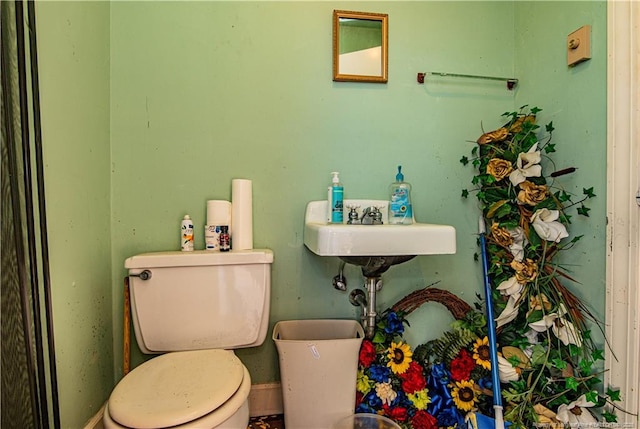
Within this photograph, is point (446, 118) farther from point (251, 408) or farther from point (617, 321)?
point (251, 408)

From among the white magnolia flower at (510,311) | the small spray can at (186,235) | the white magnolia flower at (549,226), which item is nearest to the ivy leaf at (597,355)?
the white magnolia flower at (510,311)

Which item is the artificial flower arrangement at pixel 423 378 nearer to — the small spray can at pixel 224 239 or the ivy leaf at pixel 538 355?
the ivy leaf at pixel 538 355

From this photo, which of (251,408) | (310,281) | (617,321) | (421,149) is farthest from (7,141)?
(617,321)

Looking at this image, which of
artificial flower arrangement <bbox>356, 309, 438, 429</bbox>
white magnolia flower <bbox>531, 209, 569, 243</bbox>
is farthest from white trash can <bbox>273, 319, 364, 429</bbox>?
white magnolia flower <bbox>531, 209, 569, 243</bbox>

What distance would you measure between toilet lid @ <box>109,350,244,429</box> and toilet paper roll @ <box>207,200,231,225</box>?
1.52ft

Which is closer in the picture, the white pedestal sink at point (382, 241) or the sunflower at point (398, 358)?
the white pedestal sink at point (382, 241)

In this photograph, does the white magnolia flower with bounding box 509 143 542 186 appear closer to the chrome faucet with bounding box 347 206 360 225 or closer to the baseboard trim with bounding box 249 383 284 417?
the chrome faucet with bounding box 347 206 360 225

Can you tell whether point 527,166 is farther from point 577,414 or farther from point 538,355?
point 577,414

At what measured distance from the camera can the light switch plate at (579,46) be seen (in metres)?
1.11

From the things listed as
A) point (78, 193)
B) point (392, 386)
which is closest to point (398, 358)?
point (392, 386)

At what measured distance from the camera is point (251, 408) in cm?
134

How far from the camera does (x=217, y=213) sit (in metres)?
1.26

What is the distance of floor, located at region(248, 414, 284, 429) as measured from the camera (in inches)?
50.3

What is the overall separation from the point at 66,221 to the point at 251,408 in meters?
0.98
